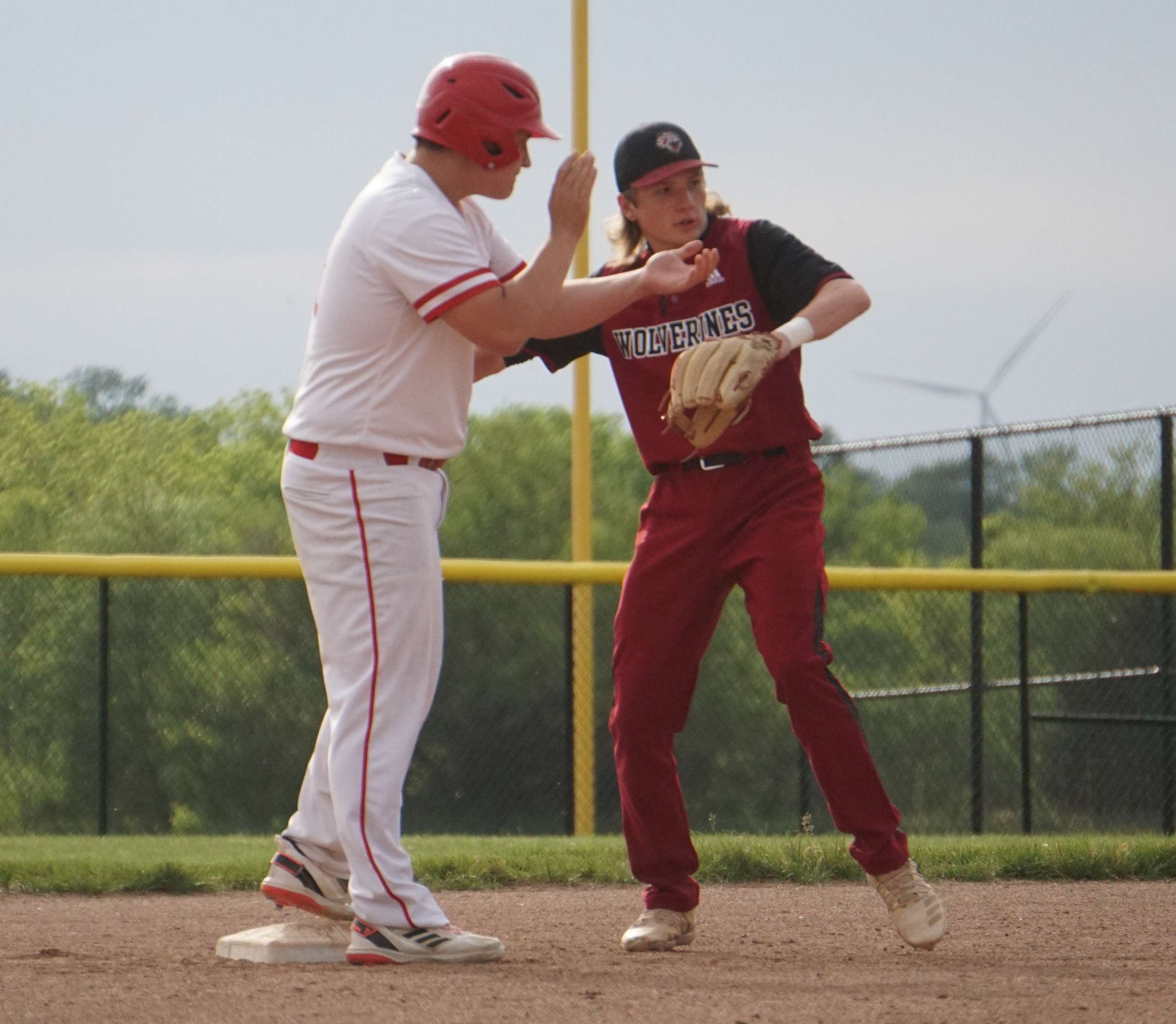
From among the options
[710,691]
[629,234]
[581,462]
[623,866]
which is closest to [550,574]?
[581,462]

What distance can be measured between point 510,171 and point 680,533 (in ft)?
3.21

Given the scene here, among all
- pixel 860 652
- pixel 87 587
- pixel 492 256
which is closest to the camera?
pixel 492 256

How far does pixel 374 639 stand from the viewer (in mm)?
3777

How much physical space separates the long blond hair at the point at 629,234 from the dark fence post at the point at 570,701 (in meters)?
4.70

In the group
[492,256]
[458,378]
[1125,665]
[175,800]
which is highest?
[492,256]

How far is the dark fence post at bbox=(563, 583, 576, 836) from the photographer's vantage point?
9469 mm

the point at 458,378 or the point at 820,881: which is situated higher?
the point at 458,378

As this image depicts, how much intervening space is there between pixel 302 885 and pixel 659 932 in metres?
0.86

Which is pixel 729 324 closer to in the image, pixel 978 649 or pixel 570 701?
pixel 570 701

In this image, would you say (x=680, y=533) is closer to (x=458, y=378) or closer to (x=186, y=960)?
(x=458, y=378)

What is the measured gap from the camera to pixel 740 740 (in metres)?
15.4

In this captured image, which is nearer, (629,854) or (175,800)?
(629,854)

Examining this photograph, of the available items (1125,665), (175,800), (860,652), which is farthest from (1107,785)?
(175,800)

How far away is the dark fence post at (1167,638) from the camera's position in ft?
33.1
